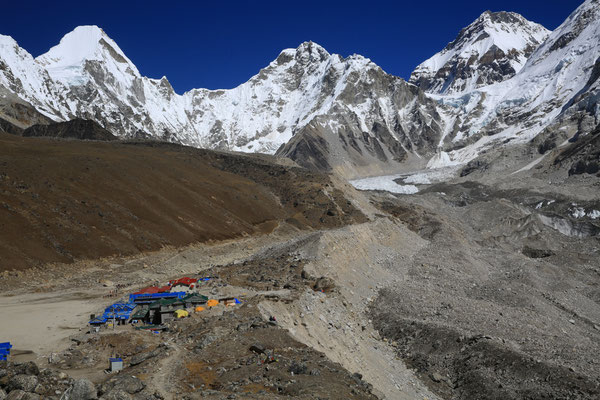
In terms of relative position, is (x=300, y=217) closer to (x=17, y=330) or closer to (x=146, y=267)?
(x=146, y=267)

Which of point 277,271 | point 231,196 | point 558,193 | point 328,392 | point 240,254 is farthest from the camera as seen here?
point 558,193

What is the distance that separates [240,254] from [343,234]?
1091 cm

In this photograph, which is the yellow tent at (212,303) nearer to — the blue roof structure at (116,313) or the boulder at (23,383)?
the blue roof structure at (116,313)

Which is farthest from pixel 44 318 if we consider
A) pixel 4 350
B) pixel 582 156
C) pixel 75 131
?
pixel 582 156

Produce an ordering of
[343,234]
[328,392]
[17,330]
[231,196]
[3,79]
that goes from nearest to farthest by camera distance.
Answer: [328,392], [17,330], [343,234], [231,196], [3,79]

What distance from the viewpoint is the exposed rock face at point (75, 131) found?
388ft

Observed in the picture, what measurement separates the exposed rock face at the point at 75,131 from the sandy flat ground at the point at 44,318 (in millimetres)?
95212

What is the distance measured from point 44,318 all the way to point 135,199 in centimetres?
3000

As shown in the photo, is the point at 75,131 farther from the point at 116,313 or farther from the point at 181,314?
the point at 181,314

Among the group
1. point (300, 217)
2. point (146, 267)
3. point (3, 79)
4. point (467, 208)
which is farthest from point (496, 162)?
point (3, 79)

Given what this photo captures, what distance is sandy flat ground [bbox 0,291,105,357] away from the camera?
19.4 metres

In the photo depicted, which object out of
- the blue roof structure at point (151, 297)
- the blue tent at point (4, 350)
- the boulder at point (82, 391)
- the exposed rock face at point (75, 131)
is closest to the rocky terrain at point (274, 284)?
the boulder at point (82, 391)

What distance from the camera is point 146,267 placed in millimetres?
40594

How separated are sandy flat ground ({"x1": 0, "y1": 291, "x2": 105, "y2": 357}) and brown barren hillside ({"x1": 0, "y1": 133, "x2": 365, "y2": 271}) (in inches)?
258
